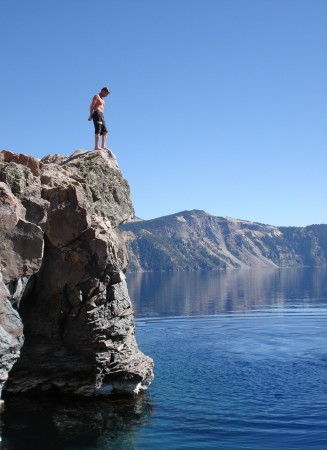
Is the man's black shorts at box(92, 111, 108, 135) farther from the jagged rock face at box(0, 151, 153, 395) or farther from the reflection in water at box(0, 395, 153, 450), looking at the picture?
the reflection in water at box(0, 395, 153, 450)

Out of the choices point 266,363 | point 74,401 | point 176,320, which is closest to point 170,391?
point 74,401

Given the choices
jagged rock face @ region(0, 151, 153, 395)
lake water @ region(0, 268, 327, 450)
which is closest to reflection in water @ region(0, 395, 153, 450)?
lake water @ region(0, 268, 327, 450)

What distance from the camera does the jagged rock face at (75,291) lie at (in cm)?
2747

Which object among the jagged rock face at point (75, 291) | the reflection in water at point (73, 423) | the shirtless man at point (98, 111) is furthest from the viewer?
the shirtless man at point (98, 111)

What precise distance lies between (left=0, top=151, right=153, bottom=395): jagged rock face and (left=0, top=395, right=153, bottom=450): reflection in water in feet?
4.94

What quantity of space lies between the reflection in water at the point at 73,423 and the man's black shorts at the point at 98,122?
56.5ft

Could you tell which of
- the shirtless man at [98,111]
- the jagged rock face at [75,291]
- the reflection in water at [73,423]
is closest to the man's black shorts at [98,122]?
the shirtless man at [98,111]

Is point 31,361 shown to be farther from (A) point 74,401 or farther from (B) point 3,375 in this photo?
(B) point 3,375

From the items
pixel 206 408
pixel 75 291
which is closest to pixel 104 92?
pixel 75 291

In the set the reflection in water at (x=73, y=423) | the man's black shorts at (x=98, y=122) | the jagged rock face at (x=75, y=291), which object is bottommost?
the reflection in water at (x=73, y=423)

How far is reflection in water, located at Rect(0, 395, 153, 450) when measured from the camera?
23594mm

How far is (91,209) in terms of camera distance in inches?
1170

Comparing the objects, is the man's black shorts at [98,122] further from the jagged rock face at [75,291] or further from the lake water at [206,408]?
the lake water at [206,408]

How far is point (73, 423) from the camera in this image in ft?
85.6
